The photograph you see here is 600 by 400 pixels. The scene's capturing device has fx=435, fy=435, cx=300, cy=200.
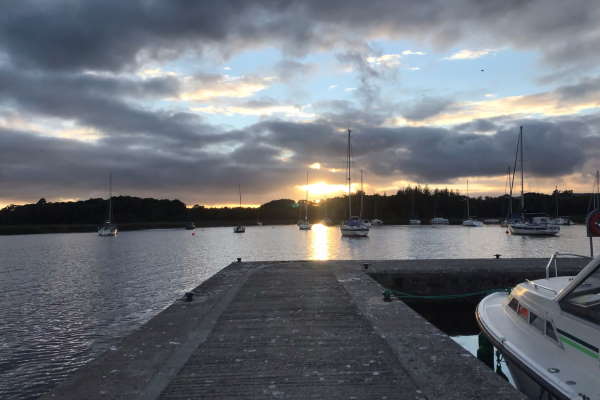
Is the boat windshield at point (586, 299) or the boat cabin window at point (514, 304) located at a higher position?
the boat windshield at point (586, 299)

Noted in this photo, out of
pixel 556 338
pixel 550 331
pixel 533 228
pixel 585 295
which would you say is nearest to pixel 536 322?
pixel 550 331

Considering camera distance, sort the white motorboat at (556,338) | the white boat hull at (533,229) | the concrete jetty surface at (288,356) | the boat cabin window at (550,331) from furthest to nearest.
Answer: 1. the white boat hull at (533,229)
2. the boat cabin window at (550,331)
3. the concrete jetty surface at (288,356)
4. the white motorboat at (556,338)

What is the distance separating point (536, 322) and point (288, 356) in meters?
4.31

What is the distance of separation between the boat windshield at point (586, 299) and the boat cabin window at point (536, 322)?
647 mm

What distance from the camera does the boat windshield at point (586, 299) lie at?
20.0ft

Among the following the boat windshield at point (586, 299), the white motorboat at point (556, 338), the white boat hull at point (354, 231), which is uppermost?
the boat windshield at point (586, 299)

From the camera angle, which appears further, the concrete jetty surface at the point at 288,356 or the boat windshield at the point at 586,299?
the boat windshield at the point at 586,299

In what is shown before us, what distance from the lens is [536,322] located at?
7.50 meters

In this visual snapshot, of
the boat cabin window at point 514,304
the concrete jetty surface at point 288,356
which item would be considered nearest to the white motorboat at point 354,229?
the concrete jetty surface at point 288,356

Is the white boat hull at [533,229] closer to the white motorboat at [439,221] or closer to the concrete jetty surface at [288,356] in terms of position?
the concrete jetty surface at [288,356]

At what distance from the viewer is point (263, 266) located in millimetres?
21141

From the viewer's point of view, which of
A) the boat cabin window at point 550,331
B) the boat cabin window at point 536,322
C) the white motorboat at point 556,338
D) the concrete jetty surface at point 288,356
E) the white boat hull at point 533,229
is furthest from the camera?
the white boat hull at point 533,229

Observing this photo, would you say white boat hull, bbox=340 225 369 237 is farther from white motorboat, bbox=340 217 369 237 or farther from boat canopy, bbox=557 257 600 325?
boat canopy, bbox=557 257 600 325

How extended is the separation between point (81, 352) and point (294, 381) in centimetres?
957
